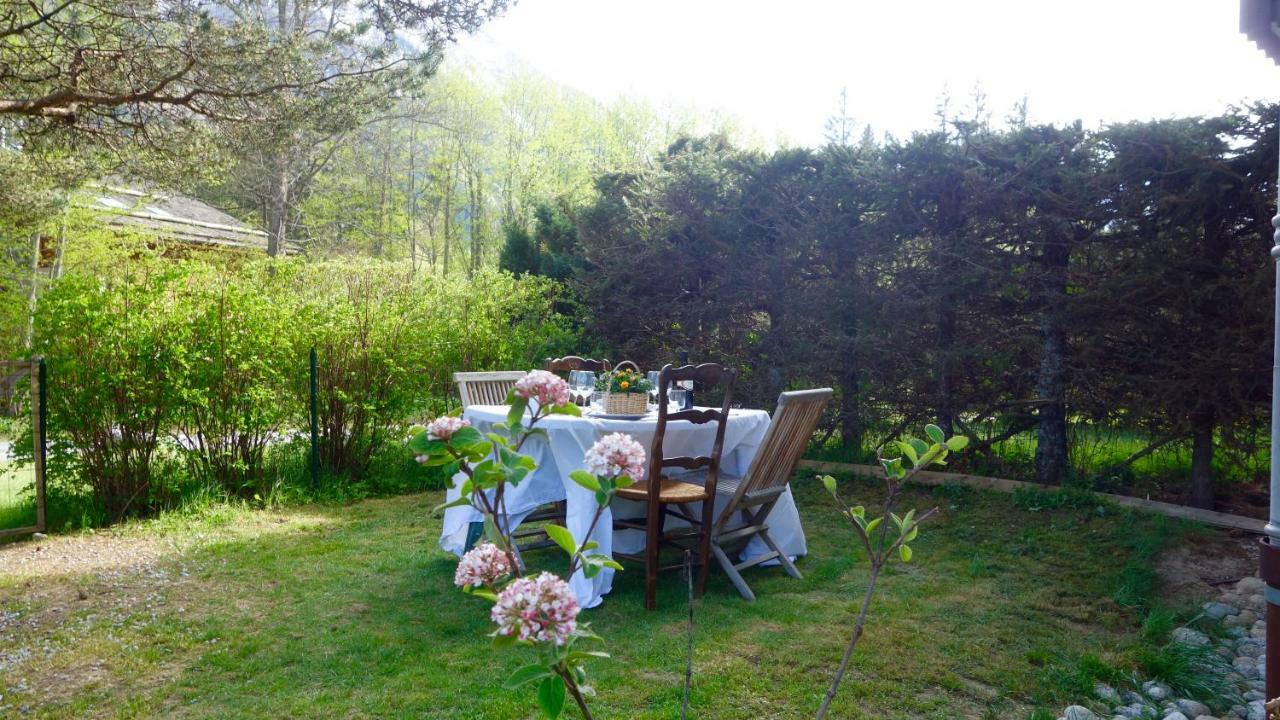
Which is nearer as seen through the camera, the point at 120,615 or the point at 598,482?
the point at 598,482

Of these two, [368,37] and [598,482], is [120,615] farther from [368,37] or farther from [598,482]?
[368,37]

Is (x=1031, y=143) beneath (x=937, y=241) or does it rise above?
above

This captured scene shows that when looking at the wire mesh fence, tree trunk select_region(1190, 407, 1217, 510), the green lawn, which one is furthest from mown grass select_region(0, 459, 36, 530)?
tree trunk select_region(1190, 407, 1217, 510)

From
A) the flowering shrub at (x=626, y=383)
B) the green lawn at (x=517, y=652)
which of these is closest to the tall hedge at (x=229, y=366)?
the green lawn at (x=517, y=652)

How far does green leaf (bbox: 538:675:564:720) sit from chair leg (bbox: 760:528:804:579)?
9.87 feet

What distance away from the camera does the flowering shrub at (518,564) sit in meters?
1.19

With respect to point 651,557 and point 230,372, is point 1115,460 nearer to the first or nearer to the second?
point 651,557

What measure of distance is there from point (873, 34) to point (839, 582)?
6.92 m

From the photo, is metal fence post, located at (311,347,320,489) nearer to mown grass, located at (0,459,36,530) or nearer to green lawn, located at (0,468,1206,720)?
green lawn, located at (0,468,1206,720)

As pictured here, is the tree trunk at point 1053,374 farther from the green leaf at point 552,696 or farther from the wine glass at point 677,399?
the green leaf at point 552,696

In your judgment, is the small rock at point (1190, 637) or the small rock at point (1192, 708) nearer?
the small rock at point (1192, 708)

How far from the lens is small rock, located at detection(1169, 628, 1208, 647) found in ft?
10.4

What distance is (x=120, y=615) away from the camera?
358 cm

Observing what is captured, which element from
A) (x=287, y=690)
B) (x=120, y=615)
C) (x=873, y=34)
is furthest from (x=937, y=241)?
(x=120, y=615)
